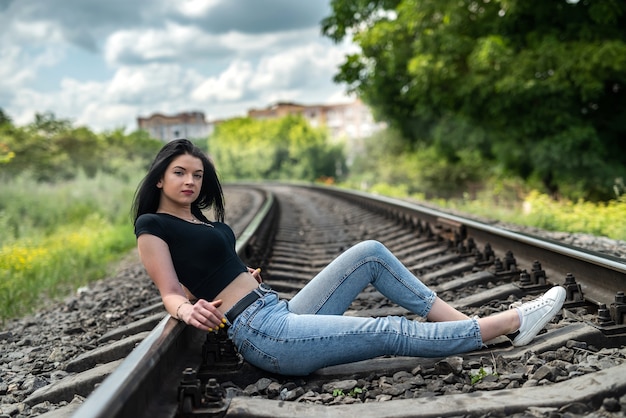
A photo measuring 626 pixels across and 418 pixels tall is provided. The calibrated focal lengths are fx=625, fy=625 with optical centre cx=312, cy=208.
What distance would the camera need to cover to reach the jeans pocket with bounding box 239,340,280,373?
2.57 m

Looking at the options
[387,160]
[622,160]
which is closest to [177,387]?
[622,160]

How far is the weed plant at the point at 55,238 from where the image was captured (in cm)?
611

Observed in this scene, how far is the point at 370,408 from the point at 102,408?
0.92 meters

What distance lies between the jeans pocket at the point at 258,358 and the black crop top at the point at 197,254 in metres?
0.30

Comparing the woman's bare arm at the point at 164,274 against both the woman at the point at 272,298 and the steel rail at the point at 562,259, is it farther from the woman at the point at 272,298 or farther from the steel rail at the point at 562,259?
the steel rail at the point at 562,259

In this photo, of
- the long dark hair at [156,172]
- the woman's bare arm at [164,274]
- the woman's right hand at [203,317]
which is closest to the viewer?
the woman's right hand at [203,317]

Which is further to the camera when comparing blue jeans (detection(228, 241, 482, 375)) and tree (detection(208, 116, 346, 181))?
tree (detection(208, 116, 346, 181))

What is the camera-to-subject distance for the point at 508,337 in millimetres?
2869

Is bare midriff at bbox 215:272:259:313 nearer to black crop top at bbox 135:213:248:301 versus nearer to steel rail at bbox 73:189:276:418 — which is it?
black crop top at bbox 135:213:248:301

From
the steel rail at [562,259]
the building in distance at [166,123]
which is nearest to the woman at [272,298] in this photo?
the steel rail at [562,259]

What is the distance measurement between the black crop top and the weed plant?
3244 mm

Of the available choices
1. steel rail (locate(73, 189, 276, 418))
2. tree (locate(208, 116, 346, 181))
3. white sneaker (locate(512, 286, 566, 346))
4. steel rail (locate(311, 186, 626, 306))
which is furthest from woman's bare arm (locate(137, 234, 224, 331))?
tree (locate(208, 116, 346, 181))

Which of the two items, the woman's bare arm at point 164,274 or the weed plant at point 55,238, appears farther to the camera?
the weed plant at point 55,238

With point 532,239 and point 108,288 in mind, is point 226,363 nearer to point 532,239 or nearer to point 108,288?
point 532,239
